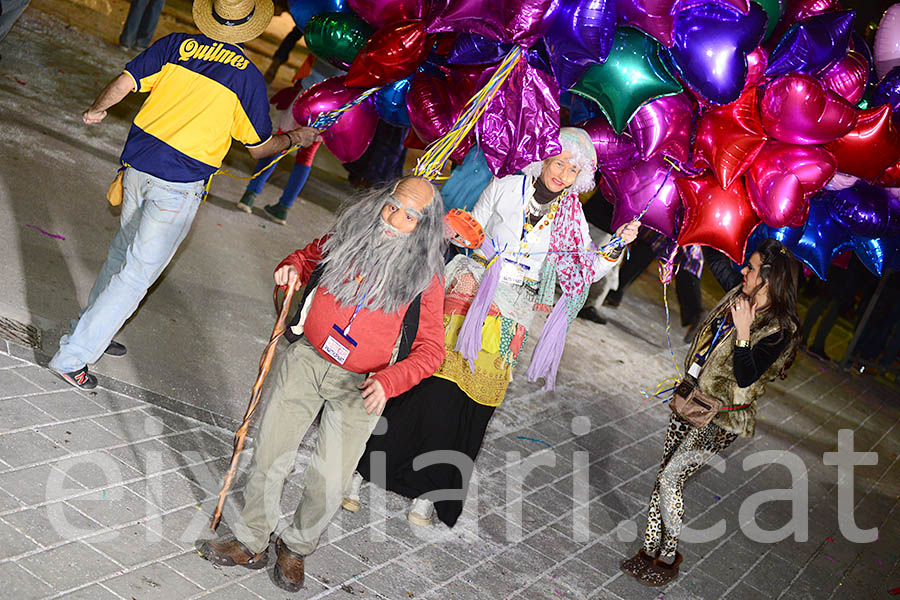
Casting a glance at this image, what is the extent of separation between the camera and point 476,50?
399 centimetres

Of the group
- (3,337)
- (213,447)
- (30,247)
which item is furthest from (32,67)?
(213,447)

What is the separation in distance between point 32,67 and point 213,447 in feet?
21.9

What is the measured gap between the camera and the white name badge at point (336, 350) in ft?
10.8

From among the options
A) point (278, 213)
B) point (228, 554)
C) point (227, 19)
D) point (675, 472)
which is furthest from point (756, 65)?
point (278, 213)

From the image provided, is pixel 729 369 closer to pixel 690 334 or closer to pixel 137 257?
pixel 137 257

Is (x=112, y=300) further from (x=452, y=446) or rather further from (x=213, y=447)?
(x=452, y=446)

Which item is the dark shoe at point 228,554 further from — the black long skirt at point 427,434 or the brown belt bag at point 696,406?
the brown belt bag at point 696,406

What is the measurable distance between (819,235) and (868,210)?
0.25m

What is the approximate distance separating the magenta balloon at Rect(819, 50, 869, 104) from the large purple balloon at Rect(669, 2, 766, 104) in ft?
1.90

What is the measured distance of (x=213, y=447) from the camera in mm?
4293

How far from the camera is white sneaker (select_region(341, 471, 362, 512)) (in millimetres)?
4277

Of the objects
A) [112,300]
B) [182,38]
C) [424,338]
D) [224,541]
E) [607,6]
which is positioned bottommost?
[224,541]

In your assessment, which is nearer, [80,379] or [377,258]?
[377,258]

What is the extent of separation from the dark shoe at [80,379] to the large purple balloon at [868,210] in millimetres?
3669
